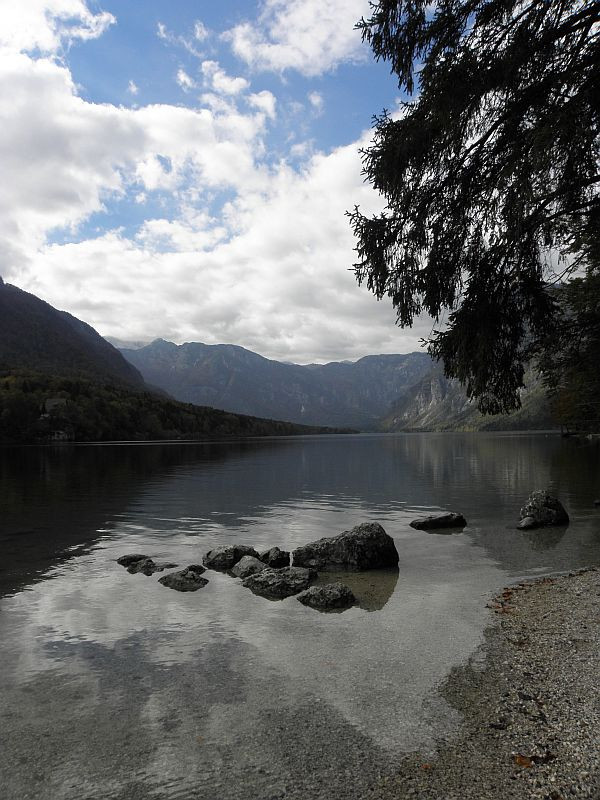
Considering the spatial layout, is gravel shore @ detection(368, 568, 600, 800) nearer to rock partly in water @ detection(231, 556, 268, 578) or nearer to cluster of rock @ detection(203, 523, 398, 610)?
cluster of rock @ detection(203, 523, 398, 610)

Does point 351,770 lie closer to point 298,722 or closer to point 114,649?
point 298,722

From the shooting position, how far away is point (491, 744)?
730 cm

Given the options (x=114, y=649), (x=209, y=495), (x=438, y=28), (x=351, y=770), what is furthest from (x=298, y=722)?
(x=209, y=495)

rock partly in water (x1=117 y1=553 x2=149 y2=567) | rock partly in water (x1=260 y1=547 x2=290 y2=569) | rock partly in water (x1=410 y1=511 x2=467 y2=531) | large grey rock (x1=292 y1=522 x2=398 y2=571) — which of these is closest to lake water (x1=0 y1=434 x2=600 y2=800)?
rock partly in water (x1=117 y1=553 x2=149 y2=567)

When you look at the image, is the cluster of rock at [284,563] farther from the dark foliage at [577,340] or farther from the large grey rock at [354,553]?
the dark foliage at [577,340]

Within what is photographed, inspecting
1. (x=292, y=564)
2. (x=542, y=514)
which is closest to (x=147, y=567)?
(x=292, y=564)

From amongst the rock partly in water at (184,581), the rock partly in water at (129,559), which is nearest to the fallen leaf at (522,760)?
the rock partly in water at (184,581)

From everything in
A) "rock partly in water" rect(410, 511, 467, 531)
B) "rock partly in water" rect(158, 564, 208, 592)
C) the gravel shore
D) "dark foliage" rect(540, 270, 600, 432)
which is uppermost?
"dark foliage" rect(540, 270, 600, 432)

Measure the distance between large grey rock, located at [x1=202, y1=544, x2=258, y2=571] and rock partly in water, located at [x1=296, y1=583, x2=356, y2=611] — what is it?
17.3 ft

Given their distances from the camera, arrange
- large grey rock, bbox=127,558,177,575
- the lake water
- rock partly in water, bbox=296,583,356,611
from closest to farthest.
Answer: the lake water → rock partly in water, bbox=296,583,356,611 → large grey rock, bbox=127,558,177,575

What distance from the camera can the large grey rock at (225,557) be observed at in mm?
20078

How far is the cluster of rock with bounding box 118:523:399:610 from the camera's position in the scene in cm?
1697

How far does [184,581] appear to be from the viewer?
1736 cm

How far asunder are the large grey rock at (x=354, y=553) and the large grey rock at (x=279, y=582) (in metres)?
1.78
